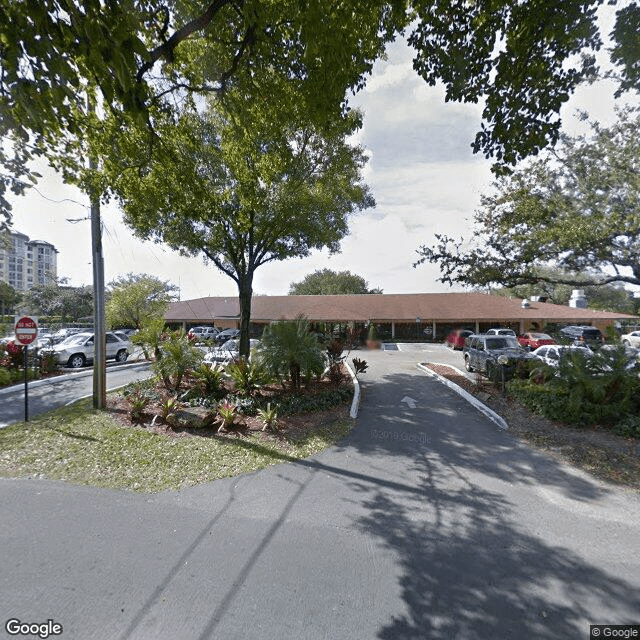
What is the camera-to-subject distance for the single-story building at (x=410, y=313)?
94.6 feet

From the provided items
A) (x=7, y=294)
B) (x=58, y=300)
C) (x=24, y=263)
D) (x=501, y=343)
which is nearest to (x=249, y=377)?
(x=501, y=343)

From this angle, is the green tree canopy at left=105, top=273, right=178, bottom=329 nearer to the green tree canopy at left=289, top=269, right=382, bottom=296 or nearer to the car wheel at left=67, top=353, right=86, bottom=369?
the car wheel at left=67, top=353, right=86, bottom=369

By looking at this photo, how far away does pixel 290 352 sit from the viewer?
350 inches

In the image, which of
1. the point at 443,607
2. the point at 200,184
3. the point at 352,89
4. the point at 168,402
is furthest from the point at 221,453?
the point at 352,89

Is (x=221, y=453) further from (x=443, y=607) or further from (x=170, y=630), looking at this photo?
(x=443, y=607)

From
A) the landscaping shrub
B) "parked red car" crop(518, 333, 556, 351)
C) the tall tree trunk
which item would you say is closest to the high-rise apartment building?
the landscaping shrub

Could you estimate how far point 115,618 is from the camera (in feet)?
8.34

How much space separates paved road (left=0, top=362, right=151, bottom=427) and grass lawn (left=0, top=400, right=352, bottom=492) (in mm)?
1457

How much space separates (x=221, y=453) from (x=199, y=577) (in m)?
3.00

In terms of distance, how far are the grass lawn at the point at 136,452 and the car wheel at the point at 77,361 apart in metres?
10.3

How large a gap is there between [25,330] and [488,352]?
15261mm

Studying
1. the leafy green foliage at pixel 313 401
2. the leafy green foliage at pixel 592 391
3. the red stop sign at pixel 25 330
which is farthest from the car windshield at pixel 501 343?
the red stop sign at pixel 25 330

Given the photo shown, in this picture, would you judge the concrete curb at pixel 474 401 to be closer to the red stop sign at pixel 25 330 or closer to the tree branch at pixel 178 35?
the tree branch at pixel 178 35

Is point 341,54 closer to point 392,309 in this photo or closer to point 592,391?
point 592,391
